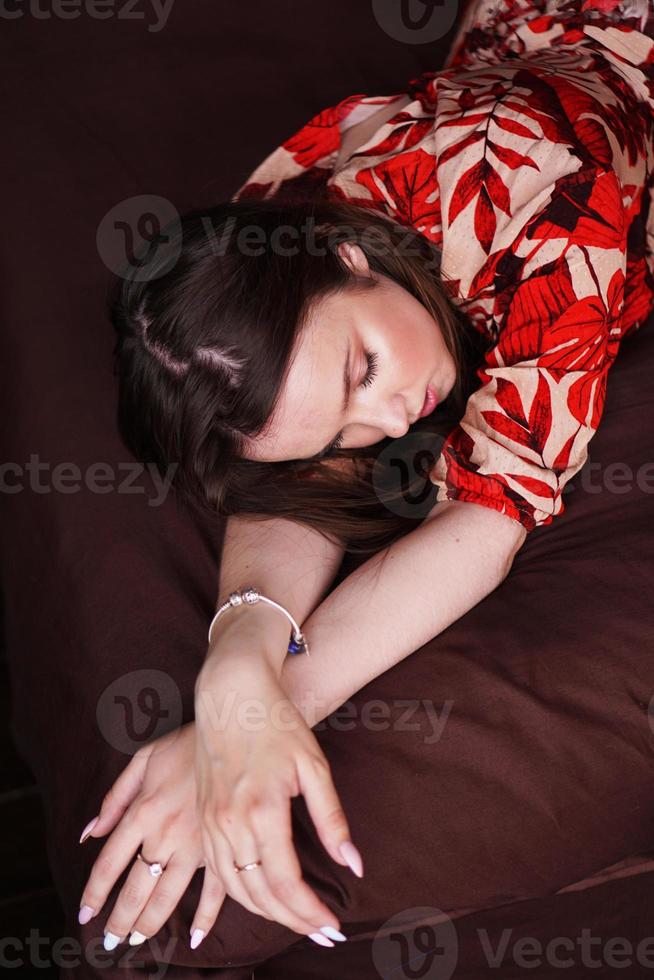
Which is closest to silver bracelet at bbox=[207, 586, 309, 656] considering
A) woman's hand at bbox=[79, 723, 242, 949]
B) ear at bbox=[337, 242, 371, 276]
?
woman's hand at bbox=[79, 723, 242, 949]

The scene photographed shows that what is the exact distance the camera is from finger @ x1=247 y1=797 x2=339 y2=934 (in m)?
0.81

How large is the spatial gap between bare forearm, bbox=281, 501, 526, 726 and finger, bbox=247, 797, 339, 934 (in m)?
0.13

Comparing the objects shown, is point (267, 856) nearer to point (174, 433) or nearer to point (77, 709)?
point (77, 709)

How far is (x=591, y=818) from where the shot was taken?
2.94 feet

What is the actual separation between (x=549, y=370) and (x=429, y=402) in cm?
15

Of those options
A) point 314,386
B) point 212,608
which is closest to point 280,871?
point 212,608

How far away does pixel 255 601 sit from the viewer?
1000 millimetres


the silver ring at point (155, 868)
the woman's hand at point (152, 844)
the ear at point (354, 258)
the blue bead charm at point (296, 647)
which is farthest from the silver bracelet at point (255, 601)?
the ear at point (354, 258)

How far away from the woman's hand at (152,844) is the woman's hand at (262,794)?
4 centimetres

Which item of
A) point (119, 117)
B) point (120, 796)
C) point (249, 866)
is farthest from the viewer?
point (119, 117)

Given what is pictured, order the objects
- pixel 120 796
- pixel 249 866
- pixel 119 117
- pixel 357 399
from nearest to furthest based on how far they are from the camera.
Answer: pixel 249 866
pixel 120 796
pixel 357 399
pixel 119 117

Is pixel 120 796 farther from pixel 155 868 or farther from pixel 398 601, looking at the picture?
pixel 398 601

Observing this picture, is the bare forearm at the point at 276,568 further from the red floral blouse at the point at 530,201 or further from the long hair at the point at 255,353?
the red floral blouse at the point at 530,201

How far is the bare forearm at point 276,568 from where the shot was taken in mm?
988
